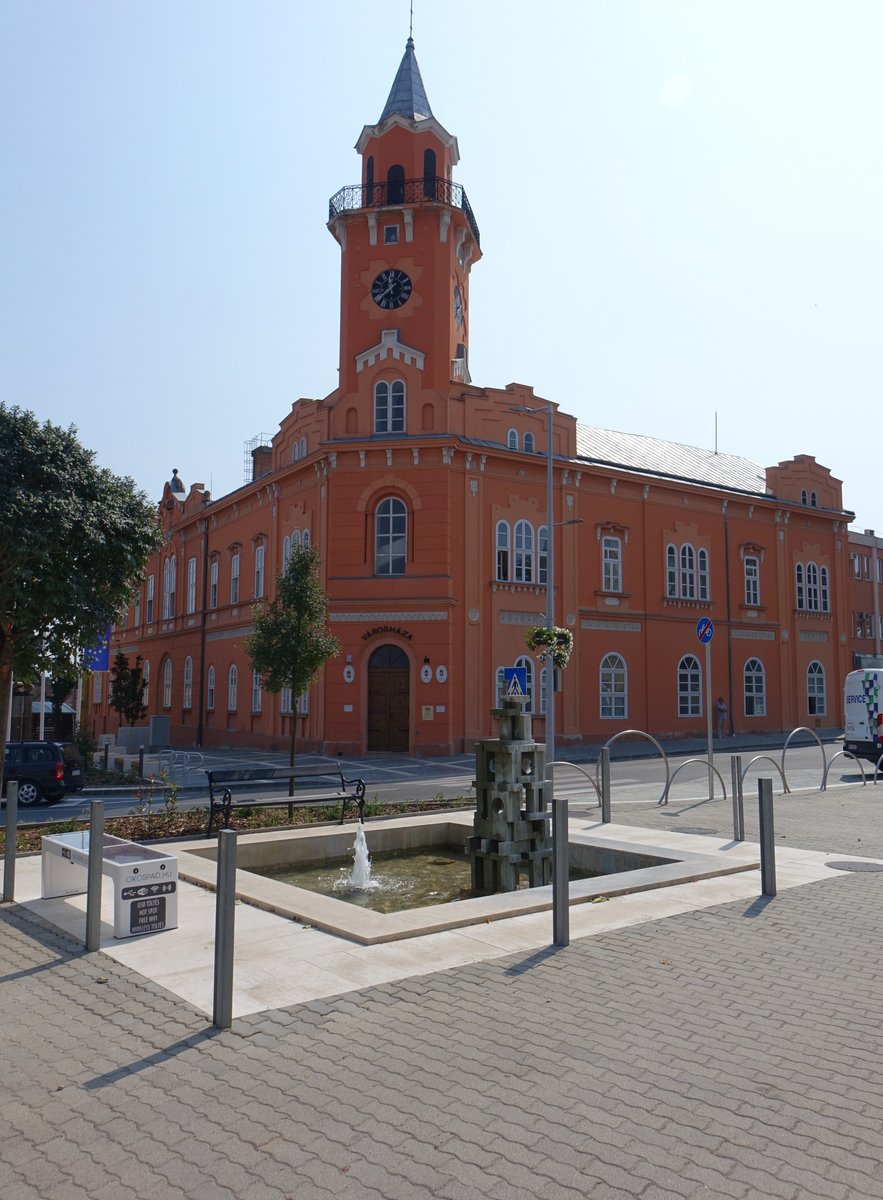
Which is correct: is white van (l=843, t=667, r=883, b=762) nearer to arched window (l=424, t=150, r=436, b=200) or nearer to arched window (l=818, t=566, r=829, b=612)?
arched window (l=818, t=566, r=829, b=612)

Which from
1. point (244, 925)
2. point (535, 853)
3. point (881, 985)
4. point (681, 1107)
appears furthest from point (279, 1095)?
point (535, 853)

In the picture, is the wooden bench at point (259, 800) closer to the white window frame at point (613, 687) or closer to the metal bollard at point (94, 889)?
the metal bollard at point (94, 889)

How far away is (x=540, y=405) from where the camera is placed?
113 ft

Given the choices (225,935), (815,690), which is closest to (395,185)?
(815,690)

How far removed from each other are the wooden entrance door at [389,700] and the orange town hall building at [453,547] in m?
0.07

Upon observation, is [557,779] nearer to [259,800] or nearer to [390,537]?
[259,800]

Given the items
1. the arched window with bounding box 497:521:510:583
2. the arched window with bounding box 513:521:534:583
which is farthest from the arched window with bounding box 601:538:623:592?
the arched window with bounding box 497:521:510:583

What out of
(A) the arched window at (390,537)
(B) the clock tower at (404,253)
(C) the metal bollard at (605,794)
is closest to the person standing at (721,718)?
(A) the arched window at (390,537)

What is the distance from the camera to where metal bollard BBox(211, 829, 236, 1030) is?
5559mm

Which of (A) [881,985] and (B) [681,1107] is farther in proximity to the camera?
(A) [881,985]

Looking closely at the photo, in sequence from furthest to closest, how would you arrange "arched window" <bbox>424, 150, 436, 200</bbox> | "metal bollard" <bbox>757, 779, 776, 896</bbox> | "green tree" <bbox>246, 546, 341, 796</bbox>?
"arched window" <bbox>424, 150, 436, 200</bbox>, "green tree" <bbox>246, 546, 341, 796</bbox>, "metal bollard" <bbox>757, 779, 776, 896</bbox>

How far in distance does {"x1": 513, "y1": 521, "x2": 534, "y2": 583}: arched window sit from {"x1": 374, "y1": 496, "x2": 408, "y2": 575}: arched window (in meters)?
4.18

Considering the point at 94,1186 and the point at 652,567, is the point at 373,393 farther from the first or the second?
the point at 94,1186

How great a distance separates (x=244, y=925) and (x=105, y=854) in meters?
1.44
